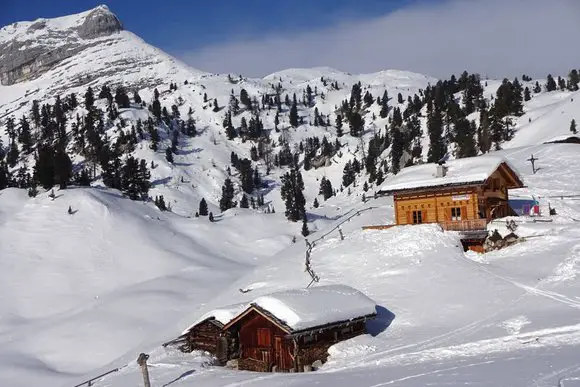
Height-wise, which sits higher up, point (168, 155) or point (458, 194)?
point (168, 155)

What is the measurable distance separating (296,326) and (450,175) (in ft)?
58.2

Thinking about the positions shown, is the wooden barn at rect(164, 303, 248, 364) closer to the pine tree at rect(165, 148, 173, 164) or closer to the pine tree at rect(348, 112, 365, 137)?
the pine tree at rect(165, 148, 173, 164)

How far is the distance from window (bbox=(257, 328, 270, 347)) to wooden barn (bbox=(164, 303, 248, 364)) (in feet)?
5.00

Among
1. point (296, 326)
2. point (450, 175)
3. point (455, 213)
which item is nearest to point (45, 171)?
point (450, 175)

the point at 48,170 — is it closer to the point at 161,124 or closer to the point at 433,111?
the point at 161,124

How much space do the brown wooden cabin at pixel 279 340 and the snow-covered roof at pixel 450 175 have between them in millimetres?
13042

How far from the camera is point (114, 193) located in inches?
2566

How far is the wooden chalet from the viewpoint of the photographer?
33031mm

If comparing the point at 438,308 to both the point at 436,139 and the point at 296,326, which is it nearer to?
the point at 296,326

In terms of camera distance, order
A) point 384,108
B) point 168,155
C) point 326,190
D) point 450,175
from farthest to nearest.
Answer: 1. point 384,108
2. point 168,155
3. point 326,190
4. point 450,175

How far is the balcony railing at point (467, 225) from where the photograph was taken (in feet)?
107

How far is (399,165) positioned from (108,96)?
66114mm

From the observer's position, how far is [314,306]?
22500mm

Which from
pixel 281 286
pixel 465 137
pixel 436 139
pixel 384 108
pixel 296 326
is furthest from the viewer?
pixel 384 108
